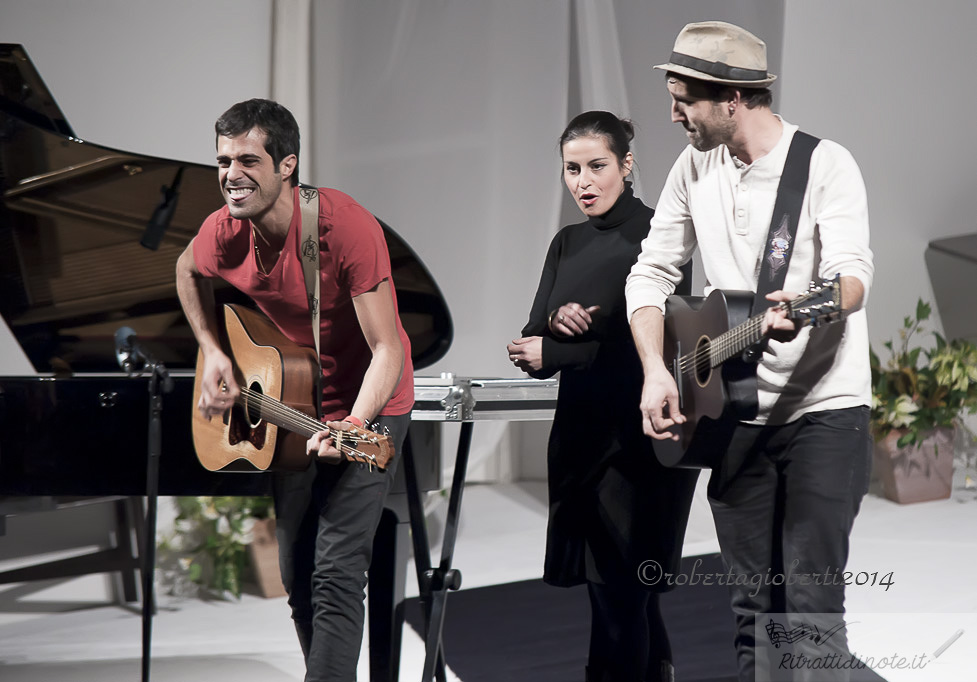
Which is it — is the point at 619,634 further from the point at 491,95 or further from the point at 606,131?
the point at 491,95

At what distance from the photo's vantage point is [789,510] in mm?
1858

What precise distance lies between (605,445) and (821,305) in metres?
0.69

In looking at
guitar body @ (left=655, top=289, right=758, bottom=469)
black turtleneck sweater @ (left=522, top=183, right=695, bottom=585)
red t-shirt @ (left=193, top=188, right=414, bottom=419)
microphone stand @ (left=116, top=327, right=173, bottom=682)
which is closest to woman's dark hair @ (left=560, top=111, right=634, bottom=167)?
black turtleneck sweater @ (left=522, top=183, right=695, bottom=585)

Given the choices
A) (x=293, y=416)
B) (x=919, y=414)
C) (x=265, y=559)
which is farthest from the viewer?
(x=919, y=414)

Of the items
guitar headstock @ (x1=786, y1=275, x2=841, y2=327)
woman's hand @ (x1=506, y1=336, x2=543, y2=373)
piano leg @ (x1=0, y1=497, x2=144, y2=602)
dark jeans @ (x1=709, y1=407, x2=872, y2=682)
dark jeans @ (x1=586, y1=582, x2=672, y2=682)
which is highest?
guitar headstock @ (x1=786, y1=275, x2=841, y2=327)

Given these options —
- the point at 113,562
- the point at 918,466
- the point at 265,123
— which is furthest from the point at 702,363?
the point at 918,466

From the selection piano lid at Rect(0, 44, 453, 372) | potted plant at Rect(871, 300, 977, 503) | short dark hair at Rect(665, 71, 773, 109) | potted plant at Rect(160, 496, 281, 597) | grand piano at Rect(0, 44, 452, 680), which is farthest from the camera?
potted plant at Rect(871, 300, 977, 503)

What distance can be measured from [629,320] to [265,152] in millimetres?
843

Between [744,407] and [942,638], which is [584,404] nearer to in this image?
[744,407]

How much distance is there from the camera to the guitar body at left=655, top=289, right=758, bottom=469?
185 centimetres

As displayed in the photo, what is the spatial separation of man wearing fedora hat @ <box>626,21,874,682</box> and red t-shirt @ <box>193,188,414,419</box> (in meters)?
0.62

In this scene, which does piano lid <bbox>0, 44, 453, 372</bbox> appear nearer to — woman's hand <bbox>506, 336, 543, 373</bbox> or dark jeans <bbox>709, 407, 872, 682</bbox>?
woman's hand <bbox>506, 336, 543, 373</bbox>

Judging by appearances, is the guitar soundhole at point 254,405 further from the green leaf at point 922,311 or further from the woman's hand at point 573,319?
the green leaf at point 922,311

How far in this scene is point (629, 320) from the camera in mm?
2096
